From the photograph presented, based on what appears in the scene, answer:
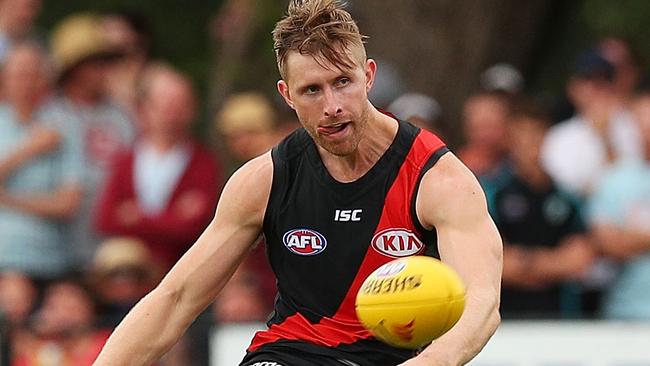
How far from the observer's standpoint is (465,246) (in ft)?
22.7

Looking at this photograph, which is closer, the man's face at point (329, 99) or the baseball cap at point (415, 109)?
the man's face at point (329, 99)

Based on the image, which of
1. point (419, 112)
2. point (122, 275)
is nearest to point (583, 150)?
point (419, 112)

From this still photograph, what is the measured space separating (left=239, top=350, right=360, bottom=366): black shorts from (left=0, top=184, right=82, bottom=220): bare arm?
5345 millimetres

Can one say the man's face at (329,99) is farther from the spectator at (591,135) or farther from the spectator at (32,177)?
the spectator at (32,177)

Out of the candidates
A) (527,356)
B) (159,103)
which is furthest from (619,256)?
(159,103)

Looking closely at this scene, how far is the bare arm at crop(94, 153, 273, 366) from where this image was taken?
7398mm

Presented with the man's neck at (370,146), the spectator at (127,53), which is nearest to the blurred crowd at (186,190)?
the spectator at (127,53)

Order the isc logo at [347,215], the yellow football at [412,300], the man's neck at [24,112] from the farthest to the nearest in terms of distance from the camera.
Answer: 1. the man's neck at [24,112]
2. the isc logo at [347,215]
3. the yellow football at [412,300]

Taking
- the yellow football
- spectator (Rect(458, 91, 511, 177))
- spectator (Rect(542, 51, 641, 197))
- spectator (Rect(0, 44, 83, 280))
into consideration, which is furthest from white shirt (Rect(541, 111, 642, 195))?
the yellow football

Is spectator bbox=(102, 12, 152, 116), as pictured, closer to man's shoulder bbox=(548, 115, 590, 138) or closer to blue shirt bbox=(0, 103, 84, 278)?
blue shirt bbox=(0, 103, 84, 278)

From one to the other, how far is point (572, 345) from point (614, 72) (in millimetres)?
2138

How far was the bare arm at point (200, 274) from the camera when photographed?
7.40m

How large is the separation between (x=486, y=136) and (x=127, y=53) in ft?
10.8

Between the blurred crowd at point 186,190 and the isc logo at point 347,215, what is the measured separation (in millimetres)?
4619
